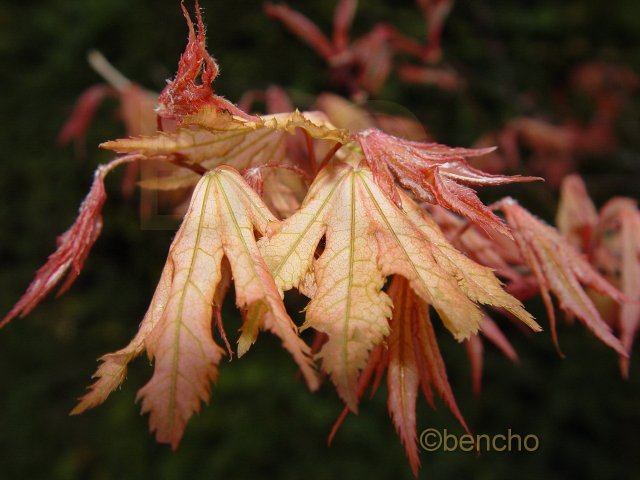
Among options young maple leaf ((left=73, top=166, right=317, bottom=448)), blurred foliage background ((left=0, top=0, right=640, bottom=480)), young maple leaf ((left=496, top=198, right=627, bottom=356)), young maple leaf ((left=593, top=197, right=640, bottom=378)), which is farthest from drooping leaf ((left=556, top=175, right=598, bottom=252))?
blurred foliage background ((left=0, top=0, right=640, bottom=480))

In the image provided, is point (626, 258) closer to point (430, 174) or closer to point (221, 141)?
point (430, 174)

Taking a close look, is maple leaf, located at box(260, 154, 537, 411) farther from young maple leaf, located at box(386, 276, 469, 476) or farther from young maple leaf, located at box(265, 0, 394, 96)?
young maple leaf, located at box(265, 0, 394, 96)

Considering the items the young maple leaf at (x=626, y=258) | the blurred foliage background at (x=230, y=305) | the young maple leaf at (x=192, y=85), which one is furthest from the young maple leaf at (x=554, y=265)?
the blurred foliage background at (x=230, y=305)

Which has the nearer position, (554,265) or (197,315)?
(197,315)

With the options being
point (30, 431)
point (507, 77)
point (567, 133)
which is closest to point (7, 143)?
point (30, 431)

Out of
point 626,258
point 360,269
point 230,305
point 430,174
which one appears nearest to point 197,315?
point 360,269

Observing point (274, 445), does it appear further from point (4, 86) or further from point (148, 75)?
point (4, 86)

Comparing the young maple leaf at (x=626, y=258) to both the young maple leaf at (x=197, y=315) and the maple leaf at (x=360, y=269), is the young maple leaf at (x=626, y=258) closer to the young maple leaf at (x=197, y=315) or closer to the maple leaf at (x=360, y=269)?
the maple leaf at (x=360, y=269)
